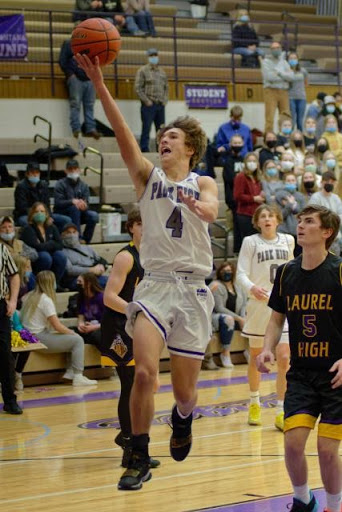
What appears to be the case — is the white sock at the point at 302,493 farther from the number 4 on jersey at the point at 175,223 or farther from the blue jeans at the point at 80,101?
the blue jeans at the point at 80,101

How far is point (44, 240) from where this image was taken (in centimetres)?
1394

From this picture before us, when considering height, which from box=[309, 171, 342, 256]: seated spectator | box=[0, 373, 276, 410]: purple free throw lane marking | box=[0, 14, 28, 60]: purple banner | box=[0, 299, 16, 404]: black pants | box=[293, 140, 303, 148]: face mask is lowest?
box=[0, 373, 276, 410]: purple free throw lane marking

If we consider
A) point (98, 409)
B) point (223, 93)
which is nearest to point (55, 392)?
point (98, 409)

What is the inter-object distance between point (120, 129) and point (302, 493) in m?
2.30

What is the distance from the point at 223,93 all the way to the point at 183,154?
47.0 ft

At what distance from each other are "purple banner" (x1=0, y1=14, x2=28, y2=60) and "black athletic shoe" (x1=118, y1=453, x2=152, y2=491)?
12.8 meters

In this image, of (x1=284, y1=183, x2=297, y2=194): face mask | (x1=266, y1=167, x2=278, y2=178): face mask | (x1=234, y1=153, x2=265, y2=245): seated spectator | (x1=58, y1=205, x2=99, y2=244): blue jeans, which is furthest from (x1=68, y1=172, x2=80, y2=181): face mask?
(x1=284, y1=183, x2=297, y2=194): face mask

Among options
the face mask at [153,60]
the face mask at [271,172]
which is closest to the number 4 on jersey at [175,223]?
the face mask at [271,172]

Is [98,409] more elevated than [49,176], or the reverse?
[49,176]

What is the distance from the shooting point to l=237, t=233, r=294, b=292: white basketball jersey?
9.71 m

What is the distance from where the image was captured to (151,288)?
6.01 metres

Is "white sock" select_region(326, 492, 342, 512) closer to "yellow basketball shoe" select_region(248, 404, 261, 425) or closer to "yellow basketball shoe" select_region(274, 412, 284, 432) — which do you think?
"yellow basketball shoe" select_region(274, 412, 284, 432)

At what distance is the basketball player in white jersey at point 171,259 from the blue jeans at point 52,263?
25.2 ft

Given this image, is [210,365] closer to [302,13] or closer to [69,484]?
[69,484]
